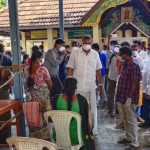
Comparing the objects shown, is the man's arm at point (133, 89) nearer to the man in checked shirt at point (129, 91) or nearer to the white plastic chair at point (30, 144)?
the man in checked shirt at point (129, 91)

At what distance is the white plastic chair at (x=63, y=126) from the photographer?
441 centimetres

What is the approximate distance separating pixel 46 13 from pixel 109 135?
12.3 metres

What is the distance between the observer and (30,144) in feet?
11.3

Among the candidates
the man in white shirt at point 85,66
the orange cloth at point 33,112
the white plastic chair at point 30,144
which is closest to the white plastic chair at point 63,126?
the orange cloth at point 33,112

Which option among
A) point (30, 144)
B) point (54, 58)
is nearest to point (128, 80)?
point (54, 58)

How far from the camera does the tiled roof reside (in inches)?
685

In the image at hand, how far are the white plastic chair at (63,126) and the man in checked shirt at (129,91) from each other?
5.47ft

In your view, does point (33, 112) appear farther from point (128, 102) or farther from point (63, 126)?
point (128, 102)

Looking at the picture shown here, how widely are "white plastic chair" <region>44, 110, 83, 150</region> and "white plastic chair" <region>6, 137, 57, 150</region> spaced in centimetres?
100

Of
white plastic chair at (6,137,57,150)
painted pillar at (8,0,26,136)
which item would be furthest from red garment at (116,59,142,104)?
white plastic chair at (6,137,57,150)

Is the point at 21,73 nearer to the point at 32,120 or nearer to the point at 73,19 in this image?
the point at 32,120

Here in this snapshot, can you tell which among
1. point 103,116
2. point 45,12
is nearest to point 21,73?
point 103,116

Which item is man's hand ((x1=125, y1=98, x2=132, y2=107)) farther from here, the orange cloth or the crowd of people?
the orange cloth

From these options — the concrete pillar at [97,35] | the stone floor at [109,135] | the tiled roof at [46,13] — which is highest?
the tiled roof at [46,13]
